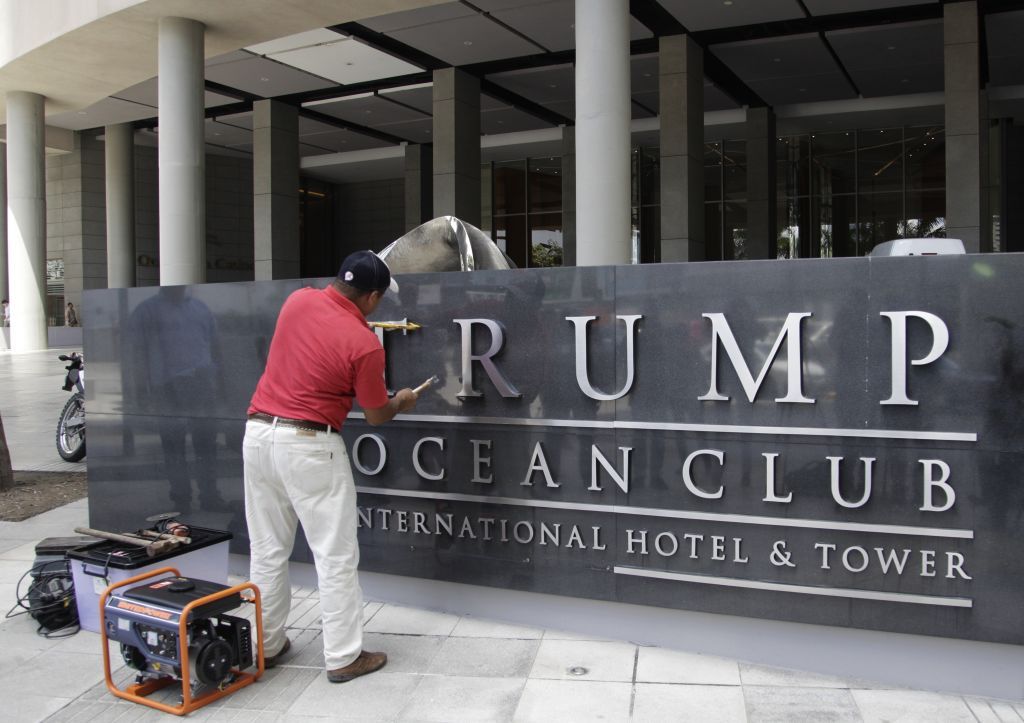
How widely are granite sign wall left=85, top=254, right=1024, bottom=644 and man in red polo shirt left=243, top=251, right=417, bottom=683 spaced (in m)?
0.87

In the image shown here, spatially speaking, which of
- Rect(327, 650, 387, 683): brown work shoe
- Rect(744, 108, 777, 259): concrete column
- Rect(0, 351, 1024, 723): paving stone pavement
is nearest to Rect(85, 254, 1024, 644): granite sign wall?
Rect(0, 351, 1024, 723): paving stone pavement

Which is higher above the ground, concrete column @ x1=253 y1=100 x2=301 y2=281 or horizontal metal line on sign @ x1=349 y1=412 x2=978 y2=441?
concrete column @ x1=253 y1=100 x2=301 y2=281

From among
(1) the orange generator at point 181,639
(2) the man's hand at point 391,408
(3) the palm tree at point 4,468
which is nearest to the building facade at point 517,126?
(3) the palm tree at point 4,468

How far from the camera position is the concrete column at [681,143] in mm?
19125

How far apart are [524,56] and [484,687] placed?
61.7 feet

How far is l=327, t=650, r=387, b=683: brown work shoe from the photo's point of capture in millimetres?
4211

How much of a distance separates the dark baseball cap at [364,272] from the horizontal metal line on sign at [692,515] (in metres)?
1.44

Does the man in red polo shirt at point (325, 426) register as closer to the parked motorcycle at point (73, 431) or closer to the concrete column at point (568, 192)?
the parked motorcycle at point (73, 431)

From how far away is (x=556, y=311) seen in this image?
15.7ft

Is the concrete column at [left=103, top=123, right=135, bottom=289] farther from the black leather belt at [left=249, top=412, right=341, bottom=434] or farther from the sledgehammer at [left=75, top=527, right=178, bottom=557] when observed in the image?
the black leather belt at [left=249, top=412, right=341, bottom=434]

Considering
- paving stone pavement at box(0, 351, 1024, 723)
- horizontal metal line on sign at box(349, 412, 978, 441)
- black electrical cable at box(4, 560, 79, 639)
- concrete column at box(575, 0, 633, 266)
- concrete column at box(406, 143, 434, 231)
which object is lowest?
paving stone pavement at box(0, 351, 1024, 723)

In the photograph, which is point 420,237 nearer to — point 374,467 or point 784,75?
point 374,467

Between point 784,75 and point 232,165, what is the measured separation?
23.5m

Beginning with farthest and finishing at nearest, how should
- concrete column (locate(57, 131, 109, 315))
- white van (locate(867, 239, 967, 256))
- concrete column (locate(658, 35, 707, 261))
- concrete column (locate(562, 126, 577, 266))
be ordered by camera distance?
concrete column (locate(57, 131, 109, 315)) → concrete column (locate(562, 126, 577, 266)) → concrete column (locate(658, 35, 707, 261)) → white van (locate(867, 239, 967, 256))
